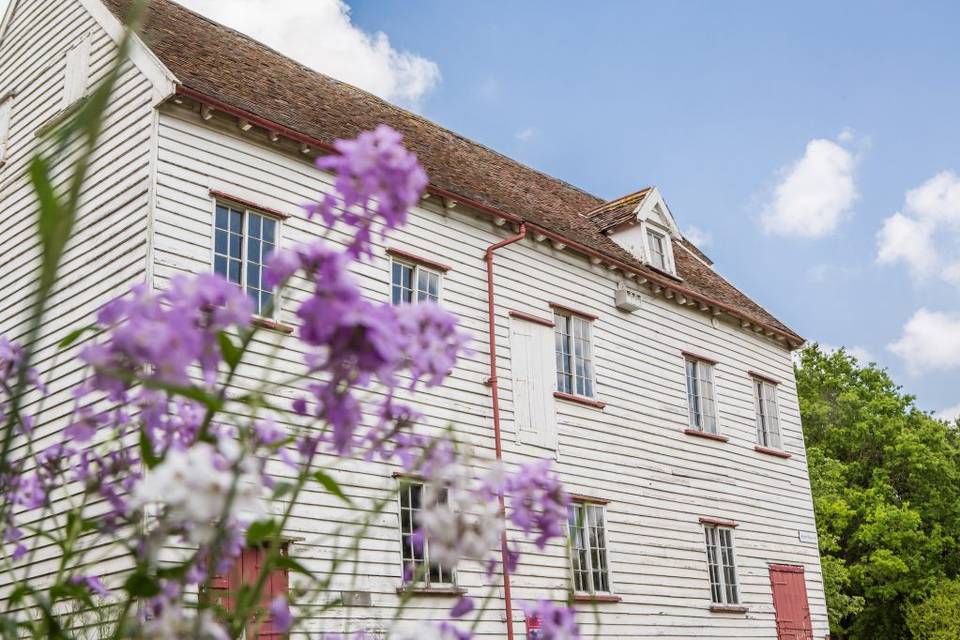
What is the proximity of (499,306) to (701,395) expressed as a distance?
5330 millimetres

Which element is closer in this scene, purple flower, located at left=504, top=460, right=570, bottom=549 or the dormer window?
purple flower, located at left=504, top=460, right=570, bottom=549

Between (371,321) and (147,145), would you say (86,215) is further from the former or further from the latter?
(371,321)

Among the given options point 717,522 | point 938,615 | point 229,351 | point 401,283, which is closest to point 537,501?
point 229,351

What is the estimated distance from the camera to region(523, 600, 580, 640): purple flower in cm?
182

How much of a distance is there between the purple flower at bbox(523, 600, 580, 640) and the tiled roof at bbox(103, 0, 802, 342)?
32.8ft

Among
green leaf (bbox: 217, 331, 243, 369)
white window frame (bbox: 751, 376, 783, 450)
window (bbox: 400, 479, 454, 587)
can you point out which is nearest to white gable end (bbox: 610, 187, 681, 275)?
white window frame (bbox: 751, 376, 783, 450)

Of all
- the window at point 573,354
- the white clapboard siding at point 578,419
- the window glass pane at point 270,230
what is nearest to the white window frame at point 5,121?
the white clapboard siding at point 578,419

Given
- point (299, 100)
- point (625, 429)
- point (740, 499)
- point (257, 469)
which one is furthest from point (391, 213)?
point (740, 499)

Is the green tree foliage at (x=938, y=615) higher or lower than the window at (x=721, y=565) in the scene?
lower

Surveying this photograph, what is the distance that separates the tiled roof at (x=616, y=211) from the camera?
18.2m

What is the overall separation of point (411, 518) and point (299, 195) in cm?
420

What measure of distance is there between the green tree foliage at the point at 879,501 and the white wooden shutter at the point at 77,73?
2504cm

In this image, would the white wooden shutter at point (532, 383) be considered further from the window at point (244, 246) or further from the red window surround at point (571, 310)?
the window at point (244, 246)

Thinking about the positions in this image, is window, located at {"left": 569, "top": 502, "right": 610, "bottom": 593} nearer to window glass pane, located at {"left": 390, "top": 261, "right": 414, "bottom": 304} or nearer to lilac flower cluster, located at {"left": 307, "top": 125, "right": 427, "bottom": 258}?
window glass pane, located at {"left": 390, "top": 261, "right": 414, "bottom": 304}
